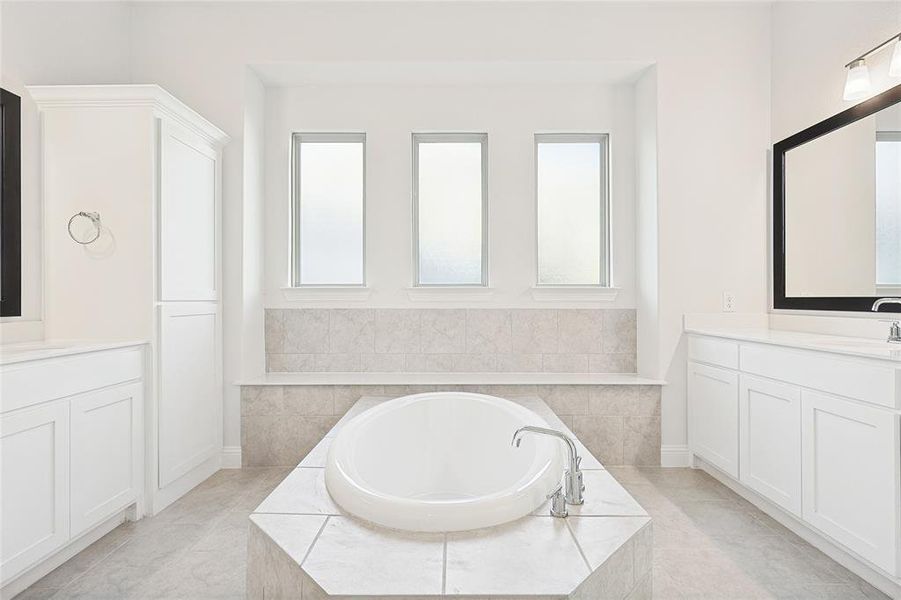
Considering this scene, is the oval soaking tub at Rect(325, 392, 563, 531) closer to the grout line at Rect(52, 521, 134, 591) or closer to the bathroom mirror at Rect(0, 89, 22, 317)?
the grout line at Rect(52, 521, 134, 591)

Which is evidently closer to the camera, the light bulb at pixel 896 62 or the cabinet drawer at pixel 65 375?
the cabinet drawer at pixel 65 375

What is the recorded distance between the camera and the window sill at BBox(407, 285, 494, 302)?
3.74m

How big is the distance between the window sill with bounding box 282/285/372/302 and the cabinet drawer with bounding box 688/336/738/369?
209cm

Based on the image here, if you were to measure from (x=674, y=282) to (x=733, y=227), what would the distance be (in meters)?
0.51

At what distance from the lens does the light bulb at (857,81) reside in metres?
2.66

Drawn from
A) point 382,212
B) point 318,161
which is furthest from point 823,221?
point 318,161

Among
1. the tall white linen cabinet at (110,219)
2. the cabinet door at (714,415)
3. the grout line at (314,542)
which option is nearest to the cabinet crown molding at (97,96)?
the tall white linen cabinet at (110,219)

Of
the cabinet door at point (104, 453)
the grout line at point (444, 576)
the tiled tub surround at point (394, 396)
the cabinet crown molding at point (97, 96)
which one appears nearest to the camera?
the grout line at point (444, 576)

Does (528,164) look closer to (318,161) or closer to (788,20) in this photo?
(318,161)

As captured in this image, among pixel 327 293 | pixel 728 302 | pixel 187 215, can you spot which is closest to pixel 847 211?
pixel 728 302

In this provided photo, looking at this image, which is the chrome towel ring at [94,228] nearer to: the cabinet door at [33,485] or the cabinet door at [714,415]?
the cabinet door at [33,485]

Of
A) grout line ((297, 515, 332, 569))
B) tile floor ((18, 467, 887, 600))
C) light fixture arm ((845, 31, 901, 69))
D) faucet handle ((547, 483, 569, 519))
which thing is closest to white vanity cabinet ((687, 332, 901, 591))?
tile floor ((18, 467, 887, 600))

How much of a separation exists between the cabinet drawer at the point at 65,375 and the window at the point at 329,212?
1.48m

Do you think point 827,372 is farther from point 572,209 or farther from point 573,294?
point 572,209
